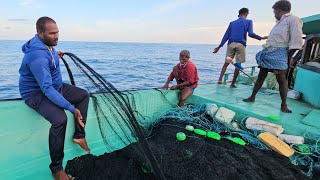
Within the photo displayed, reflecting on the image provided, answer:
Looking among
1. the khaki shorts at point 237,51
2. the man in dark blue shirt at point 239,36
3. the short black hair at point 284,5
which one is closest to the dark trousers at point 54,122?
the short black hair at point 284,5

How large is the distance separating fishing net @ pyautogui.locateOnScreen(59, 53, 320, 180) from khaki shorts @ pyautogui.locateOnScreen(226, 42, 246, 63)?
2789mm

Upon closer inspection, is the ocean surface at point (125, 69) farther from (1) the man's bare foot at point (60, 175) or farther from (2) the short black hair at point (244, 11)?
(1) the man's bare foot at point (60, 175)

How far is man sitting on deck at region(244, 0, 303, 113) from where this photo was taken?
3.90 meters

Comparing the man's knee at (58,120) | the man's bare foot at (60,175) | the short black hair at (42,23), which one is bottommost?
the man's bare foot at (60,175)

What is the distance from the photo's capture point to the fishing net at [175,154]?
2.64 m

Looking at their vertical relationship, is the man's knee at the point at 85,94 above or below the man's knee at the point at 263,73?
below

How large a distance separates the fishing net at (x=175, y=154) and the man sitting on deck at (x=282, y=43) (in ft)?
4.02

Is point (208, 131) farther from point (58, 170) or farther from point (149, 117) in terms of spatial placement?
point (58, 170)

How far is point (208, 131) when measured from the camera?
381 cm

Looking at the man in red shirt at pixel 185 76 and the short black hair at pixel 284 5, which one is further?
the man in red shirt at pixel 185 76

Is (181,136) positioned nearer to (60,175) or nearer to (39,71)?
(60,175)

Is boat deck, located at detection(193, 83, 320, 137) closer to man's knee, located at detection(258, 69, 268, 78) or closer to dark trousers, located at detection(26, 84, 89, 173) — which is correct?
man's knee, located at detection(258, 69, 268, 78)

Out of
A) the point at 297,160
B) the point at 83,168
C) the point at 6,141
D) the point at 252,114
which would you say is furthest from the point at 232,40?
the point at 6,141

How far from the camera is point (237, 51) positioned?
6.32m
